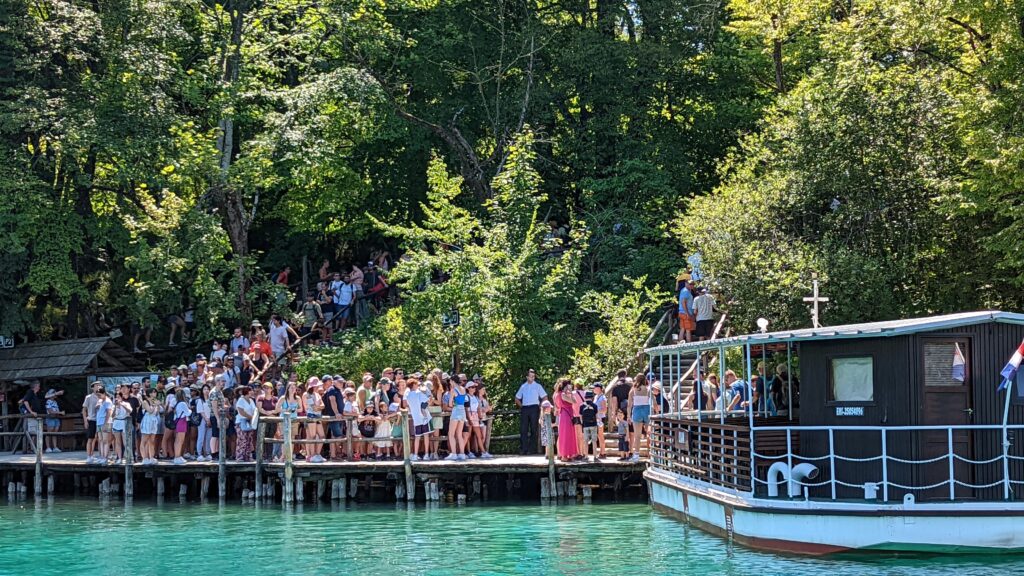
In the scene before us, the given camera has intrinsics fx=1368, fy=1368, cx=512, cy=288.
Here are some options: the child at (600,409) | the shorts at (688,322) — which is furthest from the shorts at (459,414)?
the shorts at (688,322)

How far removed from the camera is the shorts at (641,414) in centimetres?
2778

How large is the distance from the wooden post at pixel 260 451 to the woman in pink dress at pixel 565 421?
20.7 ft

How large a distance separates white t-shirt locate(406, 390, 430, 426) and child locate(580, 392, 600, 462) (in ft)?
10.6

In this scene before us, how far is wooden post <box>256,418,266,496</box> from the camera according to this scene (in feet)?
94.7

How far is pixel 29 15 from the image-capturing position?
38938 millimetres

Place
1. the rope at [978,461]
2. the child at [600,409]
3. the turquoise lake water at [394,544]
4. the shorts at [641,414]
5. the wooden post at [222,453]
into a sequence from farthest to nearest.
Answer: the wooden post at [222,453] → the shorts at [641,414] → the child at [600,409] → the turquoise lake water at [394,544] → the rope at [978,461]

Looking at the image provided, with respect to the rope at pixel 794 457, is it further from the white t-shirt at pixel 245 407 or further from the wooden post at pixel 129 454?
the wooden post at pixel 129 454

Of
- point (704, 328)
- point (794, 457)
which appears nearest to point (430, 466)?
point (704, 328)

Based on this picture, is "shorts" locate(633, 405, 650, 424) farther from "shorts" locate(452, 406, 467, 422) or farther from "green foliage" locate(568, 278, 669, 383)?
"green foliage" locate(568, 278, 669, 383)

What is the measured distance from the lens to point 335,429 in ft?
95.1

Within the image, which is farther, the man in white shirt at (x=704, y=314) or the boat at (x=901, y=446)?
the man in white shirt at (x=704, y=314)

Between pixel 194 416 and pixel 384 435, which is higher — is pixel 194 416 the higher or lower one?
the higher one

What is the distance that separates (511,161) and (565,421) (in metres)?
11.9

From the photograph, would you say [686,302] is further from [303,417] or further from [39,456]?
[39,456]
